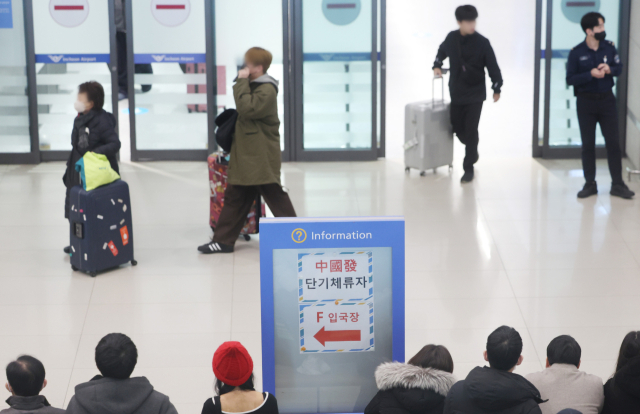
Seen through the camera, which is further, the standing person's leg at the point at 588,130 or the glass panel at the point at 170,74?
the glass panel at the point at 170,74

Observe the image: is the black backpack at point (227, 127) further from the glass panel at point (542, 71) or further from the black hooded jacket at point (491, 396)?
the glass panel at point (542, 71)

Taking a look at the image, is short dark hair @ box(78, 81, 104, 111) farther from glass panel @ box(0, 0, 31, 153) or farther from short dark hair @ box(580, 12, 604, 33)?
short dark hair @ box(580, 12, 604, 33)

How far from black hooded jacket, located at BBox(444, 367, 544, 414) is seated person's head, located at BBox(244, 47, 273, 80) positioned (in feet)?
11.2

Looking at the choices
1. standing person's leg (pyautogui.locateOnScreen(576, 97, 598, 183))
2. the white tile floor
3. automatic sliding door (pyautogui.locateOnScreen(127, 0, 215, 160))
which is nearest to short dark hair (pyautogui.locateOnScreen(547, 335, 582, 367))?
the white tile floor

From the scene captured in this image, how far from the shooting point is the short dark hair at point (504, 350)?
3.02 meters

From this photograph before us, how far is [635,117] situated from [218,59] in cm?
459

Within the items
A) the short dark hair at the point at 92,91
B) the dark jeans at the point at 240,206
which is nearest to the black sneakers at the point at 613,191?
the dark jeans at the point at 240,206

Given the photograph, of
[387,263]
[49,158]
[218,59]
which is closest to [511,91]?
[218,59]

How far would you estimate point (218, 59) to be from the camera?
31.0ft

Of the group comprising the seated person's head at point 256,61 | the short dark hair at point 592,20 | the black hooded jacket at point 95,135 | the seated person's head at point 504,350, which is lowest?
the seated person's head at point 504,350

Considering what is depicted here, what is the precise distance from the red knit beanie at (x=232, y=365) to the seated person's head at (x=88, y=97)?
330 cm

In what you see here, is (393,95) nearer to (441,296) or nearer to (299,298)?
(441,296)

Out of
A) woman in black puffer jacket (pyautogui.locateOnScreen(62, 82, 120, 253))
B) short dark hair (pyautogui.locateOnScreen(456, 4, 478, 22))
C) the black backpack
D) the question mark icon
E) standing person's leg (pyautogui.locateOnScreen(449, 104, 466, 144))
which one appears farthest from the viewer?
standing person's leg (pyautogui.locateOnScreen(449, 104, 466, 144))

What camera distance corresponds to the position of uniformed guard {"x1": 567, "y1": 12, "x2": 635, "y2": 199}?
742 centimetres
